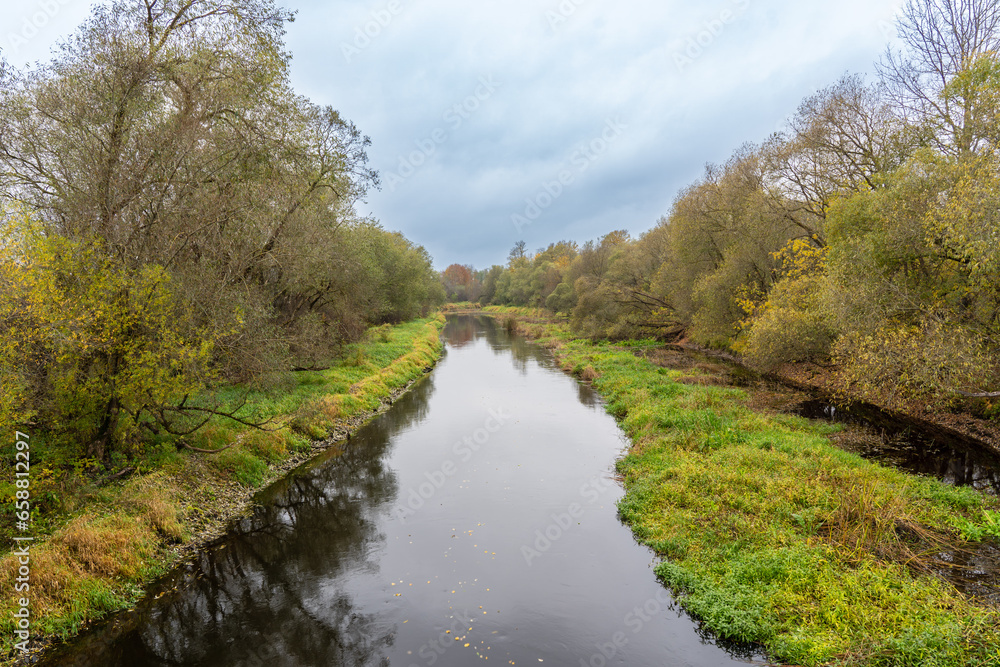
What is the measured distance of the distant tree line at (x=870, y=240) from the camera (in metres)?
13.2

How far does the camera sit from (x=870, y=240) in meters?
15.8

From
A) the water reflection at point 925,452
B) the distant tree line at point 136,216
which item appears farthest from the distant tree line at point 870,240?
the distant tree line at point 136,216

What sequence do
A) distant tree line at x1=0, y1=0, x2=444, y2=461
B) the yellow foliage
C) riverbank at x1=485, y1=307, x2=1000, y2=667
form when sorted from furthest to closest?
1. distant tree line at x1=0, y1=0, x2=444, y2=461
2. the yellow foliage
3. riverbank at x1=485, y1=307, x2=1000, y2=667

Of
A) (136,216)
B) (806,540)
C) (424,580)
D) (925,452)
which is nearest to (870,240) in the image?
(925,452)

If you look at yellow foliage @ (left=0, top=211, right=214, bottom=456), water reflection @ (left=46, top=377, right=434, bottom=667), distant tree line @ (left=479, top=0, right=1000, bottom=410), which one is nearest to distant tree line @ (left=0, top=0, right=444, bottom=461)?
yellow foliage @ (left=0, top=211, right=214, bottom=456)

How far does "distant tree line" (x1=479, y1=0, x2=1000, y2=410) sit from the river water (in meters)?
9.25

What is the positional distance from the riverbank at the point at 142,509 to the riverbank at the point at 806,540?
10195 millimetres

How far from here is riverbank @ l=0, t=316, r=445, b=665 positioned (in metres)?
7.75

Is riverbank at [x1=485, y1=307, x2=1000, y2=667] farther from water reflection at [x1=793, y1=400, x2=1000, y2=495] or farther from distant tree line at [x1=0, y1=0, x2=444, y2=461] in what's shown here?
distant tree line at [x1=0, y1=0, x2=444, y2=461]

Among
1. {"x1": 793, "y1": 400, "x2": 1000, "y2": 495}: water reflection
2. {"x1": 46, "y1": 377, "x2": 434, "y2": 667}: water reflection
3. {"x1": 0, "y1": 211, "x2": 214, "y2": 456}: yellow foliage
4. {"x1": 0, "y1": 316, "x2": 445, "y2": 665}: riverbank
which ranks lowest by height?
{"x1": 46, "y1": 377, "x2": 434, "y2": 667}: water reflection

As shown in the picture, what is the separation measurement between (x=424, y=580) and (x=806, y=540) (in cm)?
747

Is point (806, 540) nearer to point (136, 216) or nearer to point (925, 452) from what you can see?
point (925, 452)

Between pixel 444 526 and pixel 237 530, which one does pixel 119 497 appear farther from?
pixel 444 526

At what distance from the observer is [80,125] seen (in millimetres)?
10773
